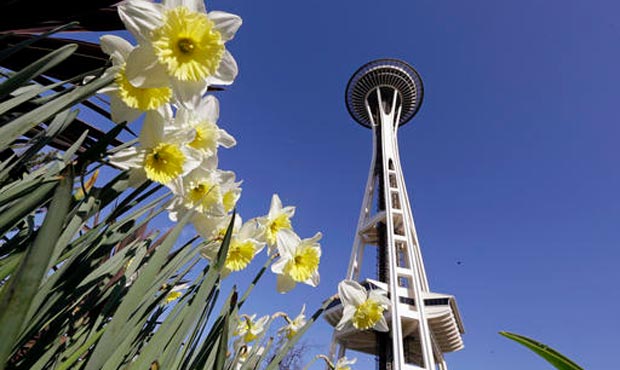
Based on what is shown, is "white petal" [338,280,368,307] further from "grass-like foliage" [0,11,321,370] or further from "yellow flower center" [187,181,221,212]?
"yellow flower center" [187,181,221,212]

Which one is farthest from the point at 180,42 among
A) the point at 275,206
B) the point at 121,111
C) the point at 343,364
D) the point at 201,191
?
the point at 343,364

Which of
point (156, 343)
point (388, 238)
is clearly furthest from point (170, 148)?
point (388, 238)

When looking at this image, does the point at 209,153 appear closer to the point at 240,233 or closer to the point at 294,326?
the point at 240,233

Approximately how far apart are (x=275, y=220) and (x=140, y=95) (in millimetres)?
388

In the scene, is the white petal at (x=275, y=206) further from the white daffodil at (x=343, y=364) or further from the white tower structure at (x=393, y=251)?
the white tower structure at (x=393, y=251)

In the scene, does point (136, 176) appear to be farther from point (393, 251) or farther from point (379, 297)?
point (393, 251)

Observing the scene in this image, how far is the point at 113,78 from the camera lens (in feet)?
1.28

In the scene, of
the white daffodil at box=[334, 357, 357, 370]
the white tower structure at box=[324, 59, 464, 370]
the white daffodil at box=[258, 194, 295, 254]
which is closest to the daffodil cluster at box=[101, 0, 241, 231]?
the white daffodil at box=[258, 194, 295, 254]

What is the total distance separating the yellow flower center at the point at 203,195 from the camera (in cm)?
58

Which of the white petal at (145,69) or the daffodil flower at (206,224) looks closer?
the white petal at (145,69)

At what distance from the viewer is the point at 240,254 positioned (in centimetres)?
68

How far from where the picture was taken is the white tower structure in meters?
10.3

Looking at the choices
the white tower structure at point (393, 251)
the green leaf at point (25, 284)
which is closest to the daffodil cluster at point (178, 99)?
the green leaf at point (25, 284)

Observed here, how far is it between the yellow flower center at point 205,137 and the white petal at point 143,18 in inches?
6.3
